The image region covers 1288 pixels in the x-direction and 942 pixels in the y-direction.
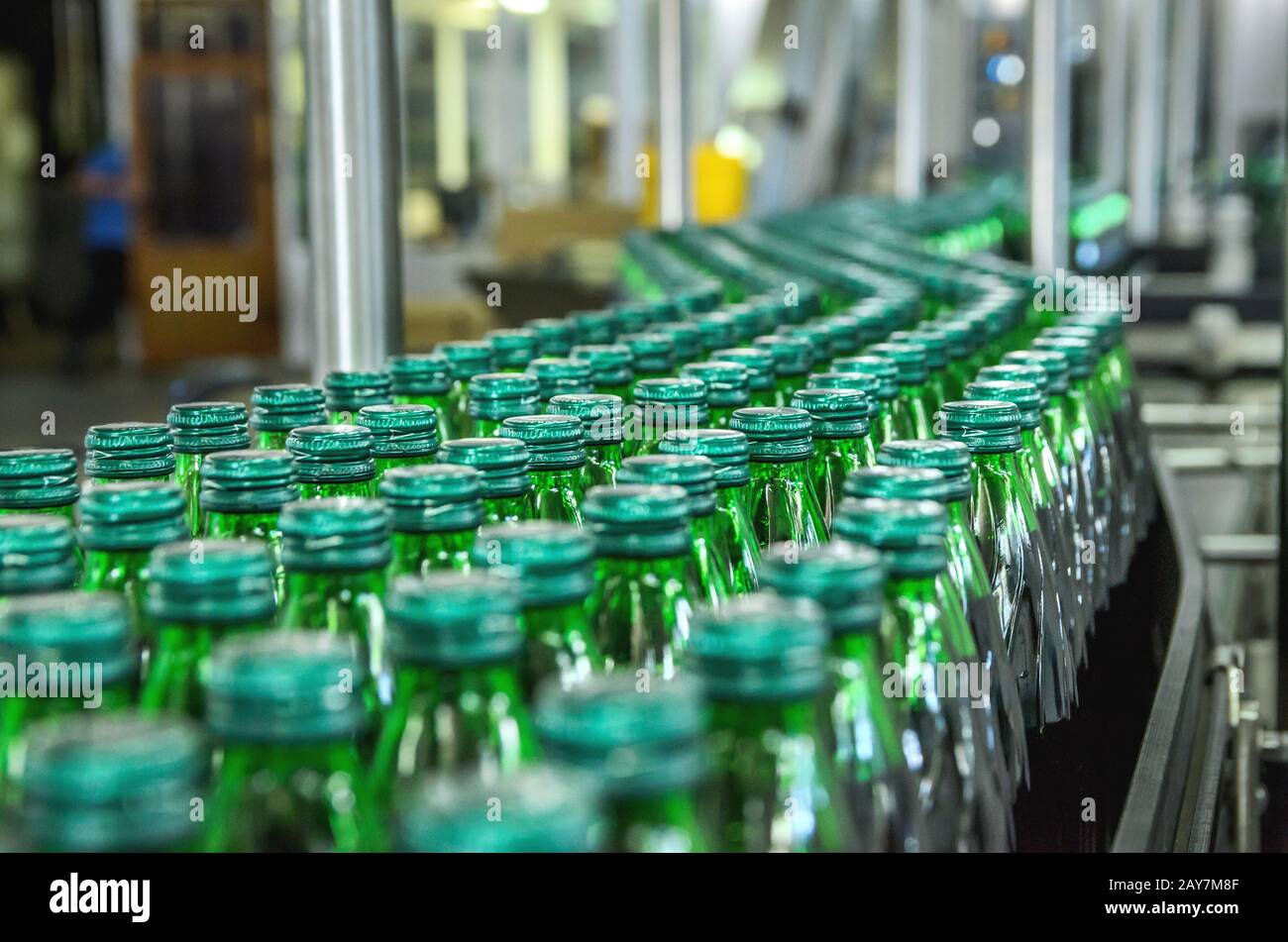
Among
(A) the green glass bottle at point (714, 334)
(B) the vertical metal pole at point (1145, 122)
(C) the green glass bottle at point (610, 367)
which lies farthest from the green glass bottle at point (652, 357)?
(B) the vertical metal pole at point (1145, 122)

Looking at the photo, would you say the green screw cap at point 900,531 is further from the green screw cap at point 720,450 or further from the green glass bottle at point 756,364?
the green glass bottle at point 756,364

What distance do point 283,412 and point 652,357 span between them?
47 centimetres

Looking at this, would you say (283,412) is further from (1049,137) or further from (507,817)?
(1049,137)

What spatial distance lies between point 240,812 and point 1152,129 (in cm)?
788

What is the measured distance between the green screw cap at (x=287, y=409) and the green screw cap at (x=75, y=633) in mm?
697

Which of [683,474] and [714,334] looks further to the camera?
[714,334]

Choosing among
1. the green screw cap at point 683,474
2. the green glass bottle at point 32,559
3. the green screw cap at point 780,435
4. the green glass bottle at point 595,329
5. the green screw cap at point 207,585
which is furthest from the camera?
the green glass bottle at point 595,329

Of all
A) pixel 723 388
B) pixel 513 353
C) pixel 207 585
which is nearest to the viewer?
pixel 207 585

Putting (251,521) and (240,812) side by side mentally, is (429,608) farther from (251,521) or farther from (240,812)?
(251,521)

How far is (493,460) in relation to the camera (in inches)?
44.4

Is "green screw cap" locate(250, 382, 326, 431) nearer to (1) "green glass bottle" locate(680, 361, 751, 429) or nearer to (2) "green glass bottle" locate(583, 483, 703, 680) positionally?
(1) "green glass bottle" locate(680, 361, 751, 429)

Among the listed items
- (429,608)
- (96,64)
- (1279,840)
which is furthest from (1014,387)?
(96,64)

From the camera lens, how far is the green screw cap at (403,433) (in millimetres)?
1278

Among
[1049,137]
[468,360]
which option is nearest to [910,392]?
[468,360]
